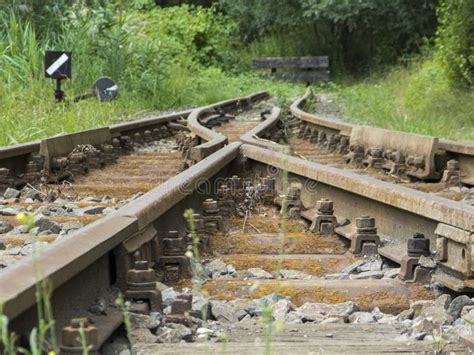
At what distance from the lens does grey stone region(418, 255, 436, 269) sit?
3268 mm

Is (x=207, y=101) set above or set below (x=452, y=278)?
below

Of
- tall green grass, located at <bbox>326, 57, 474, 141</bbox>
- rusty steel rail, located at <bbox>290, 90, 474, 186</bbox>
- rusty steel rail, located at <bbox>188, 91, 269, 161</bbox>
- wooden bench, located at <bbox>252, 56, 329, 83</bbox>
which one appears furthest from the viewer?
wooden bench, located at <bbox>252, 56, 329, 83</bbox>

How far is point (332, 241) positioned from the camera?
4199mm

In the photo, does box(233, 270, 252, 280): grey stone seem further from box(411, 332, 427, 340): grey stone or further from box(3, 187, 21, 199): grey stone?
box(3, 187, 21, 199): grey stone

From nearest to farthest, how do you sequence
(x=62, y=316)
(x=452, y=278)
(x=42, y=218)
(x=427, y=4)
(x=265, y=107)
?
(x=62, y=316) < (x=452, y=278) < (x=42, y=218) < (x=265, y=107) < (x=427, y=4)

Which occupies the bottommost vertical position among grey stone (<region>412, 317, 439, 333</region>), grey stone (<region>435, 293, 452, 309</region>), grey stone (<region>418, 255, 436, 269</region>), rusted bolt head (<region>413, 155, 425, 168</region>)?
rusted bolt head (<region>413, 155, 425, 168</region>)

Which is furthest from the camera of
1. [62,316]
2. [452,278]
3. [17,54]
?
[17,54]

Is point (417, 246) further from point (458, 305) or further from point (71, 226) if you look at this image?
point (71, 226)

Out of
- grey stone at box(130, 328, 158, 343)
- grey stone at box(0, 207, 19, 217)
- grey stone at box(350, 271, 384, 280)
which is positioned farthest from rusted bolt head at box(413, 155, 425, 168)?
grey stone at box(130, 328, 158, 343)

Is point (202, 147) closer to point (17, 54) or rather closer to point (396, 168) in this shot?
point (396, 168)

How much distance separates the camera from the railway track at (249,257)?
247 centimetres

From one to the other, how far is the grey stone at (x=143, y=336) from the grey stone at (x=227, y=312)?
12.6 inches

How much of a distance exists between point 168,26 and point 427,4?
8043 mm

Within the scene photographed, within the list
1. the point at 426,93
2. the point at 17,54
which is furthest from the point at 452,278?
the point at 426,93
